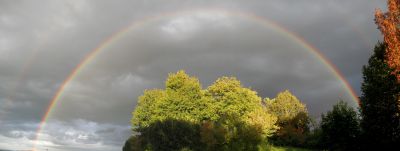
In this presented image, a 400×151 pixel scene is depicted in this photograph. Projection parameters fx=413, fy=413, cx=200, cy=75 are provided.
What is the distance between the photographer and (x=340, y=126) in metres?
64.3

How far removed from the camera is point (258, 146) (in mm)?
61531

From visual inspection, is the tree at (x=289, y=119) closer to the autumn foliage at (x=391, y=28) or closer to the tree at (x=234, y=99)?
the tree at (x=234, y=99)

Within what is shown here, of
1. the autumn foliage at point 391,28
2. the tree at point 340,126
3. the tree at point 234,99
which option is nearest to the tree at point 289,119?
the tree at point 234,99

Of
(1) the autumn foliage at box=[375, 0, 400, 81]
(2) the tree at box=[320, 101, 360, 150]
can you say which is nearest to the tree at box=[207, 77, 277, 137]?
(2) the tree at box=[320, 101, 360, 150]

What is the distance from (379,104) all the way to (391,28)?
68.7 feet

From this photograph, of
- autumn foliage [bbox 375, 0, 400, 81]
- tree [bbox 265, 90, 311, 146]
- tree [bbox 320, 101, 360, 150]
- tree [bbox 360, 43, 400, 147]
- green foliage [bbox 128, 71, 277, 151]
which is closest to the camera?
autumn foliage [bbox 375, 0, 400, 81]

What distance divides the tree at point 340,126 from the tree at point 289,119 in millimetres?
20641

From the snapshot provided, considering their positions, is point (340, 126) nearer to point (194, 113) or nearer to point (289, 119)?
point (194, 113)

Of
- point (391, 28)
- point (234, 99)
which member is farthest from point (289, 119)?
point (391, 28)

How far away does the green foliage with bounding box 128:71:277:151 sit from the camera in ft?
244

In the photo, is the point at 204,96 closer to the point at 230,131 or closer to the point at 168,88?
the point at 168,88

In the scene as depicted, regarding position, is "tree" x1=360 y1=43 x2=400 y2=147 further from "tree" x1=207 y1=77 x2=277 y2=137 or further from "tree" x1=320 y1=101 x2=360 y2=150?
"tree" x1=207 y1=77 x2=277 y2=137

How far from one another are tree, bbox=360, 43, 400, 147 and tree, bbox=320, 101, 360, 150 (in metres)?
11.5

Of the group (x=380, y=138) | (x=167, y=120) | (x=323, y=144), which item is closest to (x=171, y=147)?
(x=167, y=120)
